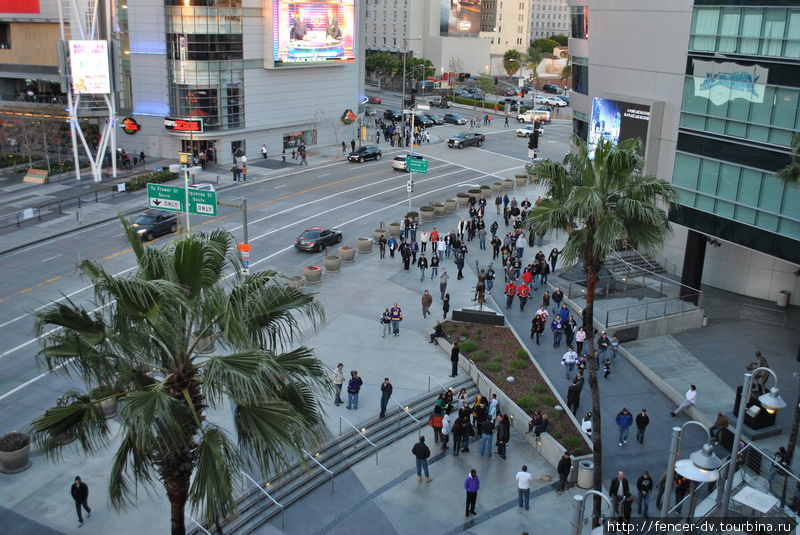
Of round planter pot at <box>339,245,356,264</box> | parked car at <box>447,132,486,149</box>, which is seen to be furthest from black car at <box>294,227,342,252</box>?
parked car at <box>447,132,486,149</box>

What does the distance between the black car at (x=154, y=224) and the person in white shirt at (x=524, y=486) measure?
27.7 m

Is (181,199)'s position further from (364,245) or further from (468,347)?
(468,347)

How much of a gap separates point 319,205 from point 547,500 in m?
32.7

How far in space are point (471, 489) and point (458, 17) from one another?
4821 inches

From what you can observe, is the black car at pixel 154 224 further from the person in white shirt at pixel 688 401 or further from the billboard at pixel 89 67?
the person in white shirt at pixel 688 401

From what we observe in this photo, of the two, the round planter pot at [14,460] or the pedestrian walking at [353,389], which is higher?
the pedestrian walking at [353,389]

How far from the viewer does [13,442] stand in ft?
68.5

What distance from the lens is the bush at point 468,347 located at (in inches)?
1107

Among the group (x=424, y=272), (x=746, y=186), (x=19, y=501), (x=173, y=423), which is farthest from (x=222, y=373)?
(x=424, y=272)

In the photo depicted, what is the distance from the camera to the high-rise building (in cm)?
2694

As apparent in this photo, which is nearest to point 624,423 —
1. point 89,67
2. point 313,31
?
point 89,67

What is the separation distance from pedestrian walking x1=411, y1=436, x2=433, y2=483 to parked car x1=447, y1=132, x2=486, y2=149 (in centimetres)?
5404

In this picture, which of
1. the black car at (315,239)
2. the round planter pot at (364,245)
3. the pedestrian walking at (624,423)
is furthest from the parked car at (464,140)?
the pedestrian walking at (624,423)

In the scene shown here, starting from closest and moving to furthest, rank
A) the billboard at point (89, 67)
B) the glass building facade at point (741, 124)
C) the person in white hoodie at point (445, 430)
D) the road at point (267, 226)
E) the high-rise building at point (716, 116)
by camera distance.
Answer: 1. the person in white hoodie at point (445, 430)
2. the road at point (267, 226)
3. the glass building facade at point (741, 124)
4. the high-rise building at point (716, 116)
5. the billboard at point (89, 67)
